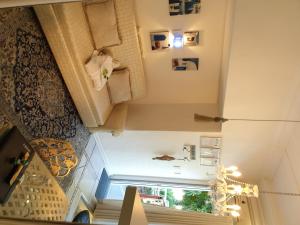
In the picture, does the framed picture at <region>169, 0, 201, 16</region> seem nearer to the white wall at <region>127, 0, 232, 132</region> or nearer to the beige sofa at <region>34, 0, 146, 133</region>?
the white wall at <region>127, 0, 232, 132</region>

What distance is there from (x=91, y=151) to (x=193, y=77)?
132 cm

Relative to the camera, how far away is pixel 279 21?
1605 mm

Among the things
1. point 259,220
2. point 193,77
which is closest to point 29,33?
point 193,77

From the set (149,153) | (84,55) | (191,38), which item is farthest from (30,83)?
(149,153)

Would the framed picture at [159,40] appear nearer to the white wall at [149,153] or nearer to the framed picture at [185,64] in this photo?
the framed picture at [185,64]

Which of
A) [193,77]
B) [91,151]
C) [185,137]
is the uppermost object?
[193,77]

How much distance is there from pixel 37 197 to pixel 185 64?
1716mm

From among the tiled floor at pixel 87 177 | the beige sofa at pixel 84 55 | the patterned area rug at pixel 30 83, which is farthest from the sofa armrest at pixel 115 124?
the patterned area rug at pixel 30 83

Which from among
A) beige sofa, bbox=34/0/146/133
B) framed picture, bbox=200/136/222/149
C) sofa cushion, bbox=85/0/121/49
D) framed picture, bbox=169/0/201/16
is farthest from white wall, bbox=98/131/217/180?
framed picture, bbox=169/0/201/16

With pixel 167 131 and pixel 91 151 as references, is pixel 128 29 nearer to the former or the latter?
pixel 167 131

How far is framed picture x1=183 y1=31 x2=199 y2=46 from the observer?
91.7 inches

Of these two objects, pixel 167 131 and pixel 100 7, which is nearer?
pixel 100 7

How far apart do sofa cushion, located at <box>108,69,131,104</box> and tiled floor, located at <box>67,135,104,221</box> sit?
1.68ft

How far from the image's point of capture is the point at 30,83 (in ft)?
5.85
